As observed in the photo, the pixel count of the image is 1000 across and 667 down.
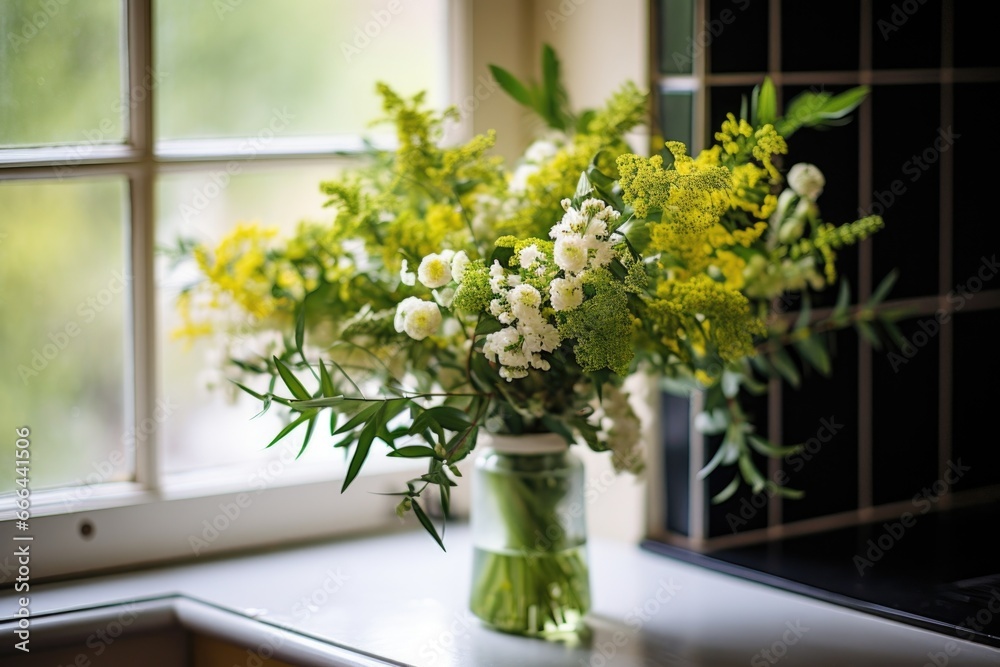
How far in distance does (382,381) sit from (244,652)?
0.33 metres

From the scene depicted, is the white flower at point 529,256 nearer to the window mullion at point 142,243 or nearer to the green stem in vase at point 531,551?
the green stem in vase at point 531,551

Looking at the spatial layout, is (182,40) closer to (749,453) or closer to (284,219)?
(284,219)

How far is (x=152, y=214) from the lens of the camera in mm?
1423

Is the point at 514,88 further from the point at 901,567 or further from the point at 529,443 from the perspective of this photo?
the point at 901,567

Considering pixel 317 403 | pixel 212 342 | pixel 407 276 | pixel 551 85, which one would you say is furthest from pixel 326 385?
pixel 551 85

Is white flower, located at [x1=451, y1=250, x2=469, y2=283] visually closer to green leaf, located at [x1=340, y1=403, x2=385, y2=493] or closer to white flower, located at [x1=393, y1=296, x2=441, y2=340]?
white flower, located at [x1=393, y1=296, x2=441, y2=340]

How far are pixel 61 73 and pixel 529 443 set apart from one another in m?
0.71

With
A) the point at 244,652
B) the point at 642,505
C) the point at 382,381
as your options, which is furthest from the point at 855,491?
the point at 244,652

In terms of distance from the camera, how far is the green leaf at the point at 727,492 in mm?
1387

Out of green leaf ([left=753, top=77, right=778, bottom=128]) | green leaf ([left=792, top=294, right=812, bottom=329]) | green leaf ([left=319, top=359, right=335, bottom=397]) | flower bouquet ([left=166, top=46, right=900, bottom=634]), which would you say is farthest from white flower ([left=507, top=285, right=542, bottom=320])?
green leaf ([left=792, top=294, right=812, bottom=329])

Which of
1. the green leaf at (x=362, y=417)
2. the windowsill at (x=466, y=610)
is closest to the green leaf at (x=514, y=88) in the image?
the green leaf at (x=362, y=417)

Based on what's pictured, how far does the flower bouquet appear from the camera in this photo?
1.04m

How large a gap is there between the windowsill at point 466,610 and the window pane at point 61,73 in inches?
19.6

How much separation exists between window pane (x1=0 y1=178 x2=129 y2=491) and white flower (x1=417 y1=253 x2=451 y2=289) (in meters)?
0.53
